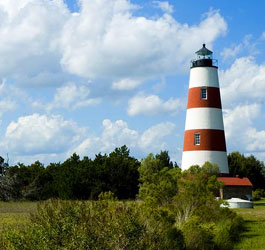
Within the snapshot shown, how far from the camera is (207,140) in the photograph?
41.2 m

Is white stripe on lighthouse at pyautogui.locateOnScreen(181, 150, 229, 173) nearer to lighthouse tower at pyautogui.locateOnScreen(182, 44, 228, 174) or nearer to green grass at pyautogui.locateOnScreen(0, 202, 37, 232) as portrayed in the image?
lighthouse tower at pyautogui.locateOnScreen(182, 44, 228, 174)

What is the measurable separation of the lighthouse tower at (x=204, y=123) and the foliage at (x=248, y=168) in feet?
73.7

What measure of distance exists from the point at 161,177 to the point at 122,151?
1419 centimetres

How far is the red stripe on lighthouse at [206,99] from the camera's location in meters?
41.8

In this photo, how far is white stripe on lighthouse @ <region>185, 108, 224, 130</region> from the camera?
41.3 metres

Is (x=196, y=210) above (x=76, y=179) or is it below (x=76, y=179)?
below

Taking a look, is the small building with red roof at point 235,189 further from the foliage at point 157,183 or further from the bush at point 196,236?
the bush at point 196,236

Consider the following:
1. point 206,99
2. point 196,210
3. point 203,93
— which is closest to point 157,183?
point 206,99

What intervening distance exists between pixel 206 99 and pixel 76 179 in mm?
12607

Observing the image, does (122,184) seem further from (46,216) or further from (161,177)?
(46,216)

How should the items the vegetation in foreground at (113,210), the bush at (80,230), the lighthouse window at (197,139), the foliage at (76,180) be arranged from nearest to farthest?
the bush at (80,230)
the vegetation in foreground at (113,210)
the lighthouse window at (197,139)
the foliage at (76,180)

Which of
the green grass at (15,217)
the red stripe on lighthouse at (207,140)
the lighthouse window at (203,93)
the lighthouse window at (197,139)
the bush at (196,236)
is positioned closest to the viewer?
the bush at (196,236)

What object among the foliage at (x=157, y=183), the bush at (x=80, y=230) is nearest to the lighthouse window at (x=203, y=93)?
the foliage at (x=157, y=183)

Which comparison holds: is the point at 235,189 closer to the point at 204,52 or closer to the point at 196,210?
the point at 204,52
